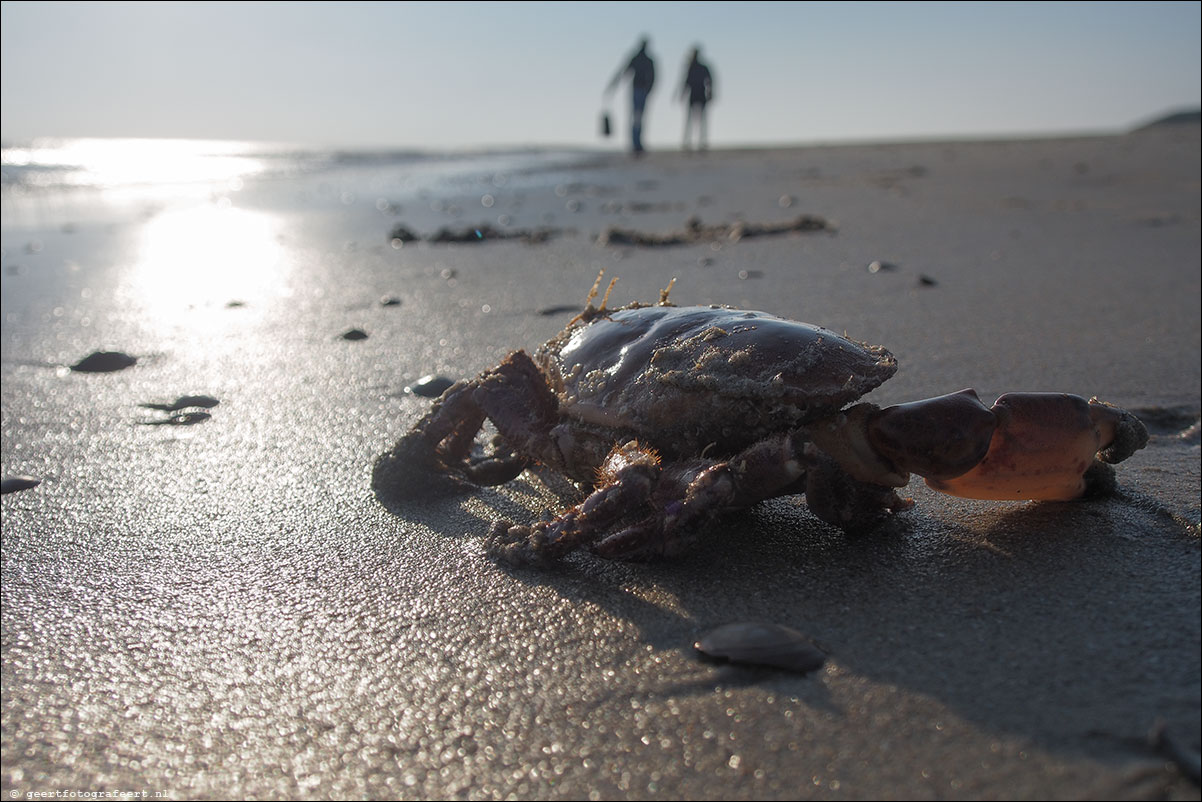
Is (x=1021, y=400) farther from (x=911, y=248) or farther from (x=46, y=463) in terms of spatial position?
(x=911, y=248)

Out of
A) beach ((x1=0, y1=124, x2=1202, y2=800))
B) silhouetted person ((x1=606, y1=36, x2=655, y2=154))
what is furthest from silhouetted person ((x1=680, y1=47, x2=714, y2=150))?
beach ((x1=0, y1=124, x2=1202, y2=800))

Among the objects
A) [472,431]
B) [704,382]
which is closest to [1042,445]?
[704,382]

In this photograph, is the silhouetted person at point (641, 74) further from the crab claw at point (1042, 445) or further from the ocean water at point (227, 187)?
the crab claw at point (1042, 445)

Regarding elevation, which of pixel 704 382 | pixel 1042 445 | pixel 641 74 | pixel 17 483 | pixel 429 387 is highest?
pixel 641 74

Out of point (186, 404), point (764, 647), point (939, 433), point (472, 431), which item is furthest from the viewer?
point (186, 404)

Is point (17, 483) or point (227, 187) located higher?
point (227, 187)

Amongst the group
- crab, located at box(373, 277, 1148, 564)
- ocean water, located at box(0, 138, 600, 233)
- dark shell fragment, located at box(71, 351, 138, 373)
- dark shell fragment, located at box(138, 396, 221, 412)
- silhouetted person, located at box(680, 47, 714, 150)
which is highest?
silhouetted person, located at box(680, 47, 714, 150)

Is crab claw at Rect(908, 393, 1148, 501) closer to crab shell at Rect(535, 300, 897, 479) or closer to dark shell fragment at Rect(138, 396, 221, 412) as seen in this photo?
crab shell at Rect(535, 300, 897, 479)

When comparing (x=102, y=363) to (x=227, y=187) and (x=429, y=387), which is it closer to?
(x=429, y=387)
